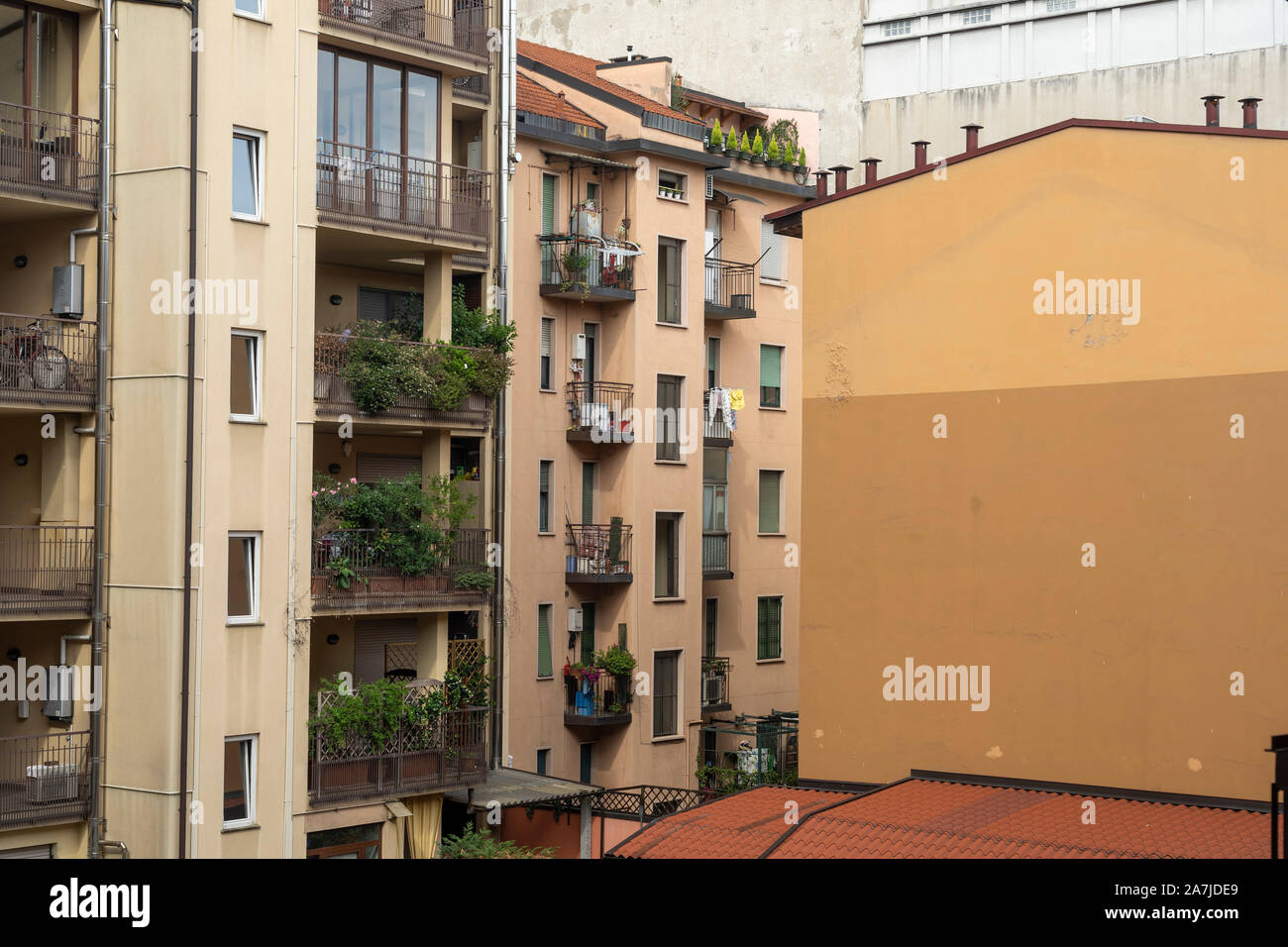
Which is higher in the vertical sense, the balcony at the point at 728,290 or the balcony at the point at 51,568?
the balcony at the point at 728,290

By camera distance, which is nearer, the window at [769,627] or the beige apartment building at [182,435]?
the beige apartment building at [182,435]

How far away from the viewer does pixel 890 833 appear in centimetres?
1950

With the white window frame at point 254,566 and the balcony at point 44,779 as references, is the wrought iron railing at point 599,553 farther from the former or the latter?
the balcony at point 44,779

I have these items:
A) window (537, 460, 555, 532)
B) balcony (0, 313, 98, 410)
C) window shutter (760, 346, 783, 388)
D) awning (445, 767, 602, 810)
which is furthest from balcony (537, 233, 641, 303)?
balcony (0, 313, 98, 410)

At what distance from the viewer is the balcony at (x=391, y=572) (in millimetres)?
24516

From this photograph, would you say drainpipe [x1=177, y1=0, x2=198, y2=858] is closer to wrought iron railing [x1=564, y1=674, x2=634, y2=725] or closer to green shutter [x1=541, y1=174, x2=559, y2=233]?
green shutter [x1=541, y1=174, x2=559, y2=233]

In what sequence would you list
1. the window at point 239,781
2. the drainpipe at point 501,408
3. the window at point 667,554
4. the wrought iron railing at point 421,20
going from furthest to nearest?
the window at point 667,554 → the drainpipe at point 501,408 → the wrought iron railing at point 421,20 → the window at point 239,781

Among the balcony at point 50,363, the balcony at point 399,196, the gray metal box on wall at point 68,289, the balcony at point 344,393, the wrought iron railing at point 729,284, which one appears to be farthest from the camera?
the wrought iron railing at point 729,284

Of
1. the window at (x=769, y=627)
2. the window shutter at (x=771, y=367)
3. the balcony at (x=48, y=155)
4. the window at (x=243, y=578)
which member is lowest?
the window at (x=769, y=627)

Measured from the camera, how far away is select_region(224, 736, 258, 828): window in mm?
22633

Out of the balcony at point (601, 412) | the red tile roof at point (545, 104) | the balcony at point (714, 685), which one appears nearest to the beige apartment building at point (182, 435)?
the red tile roof at point (545, 104)

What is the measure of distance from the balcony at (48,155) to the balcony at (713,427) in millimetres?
16954

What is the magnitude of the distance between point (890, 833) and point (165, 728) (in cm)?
1059
